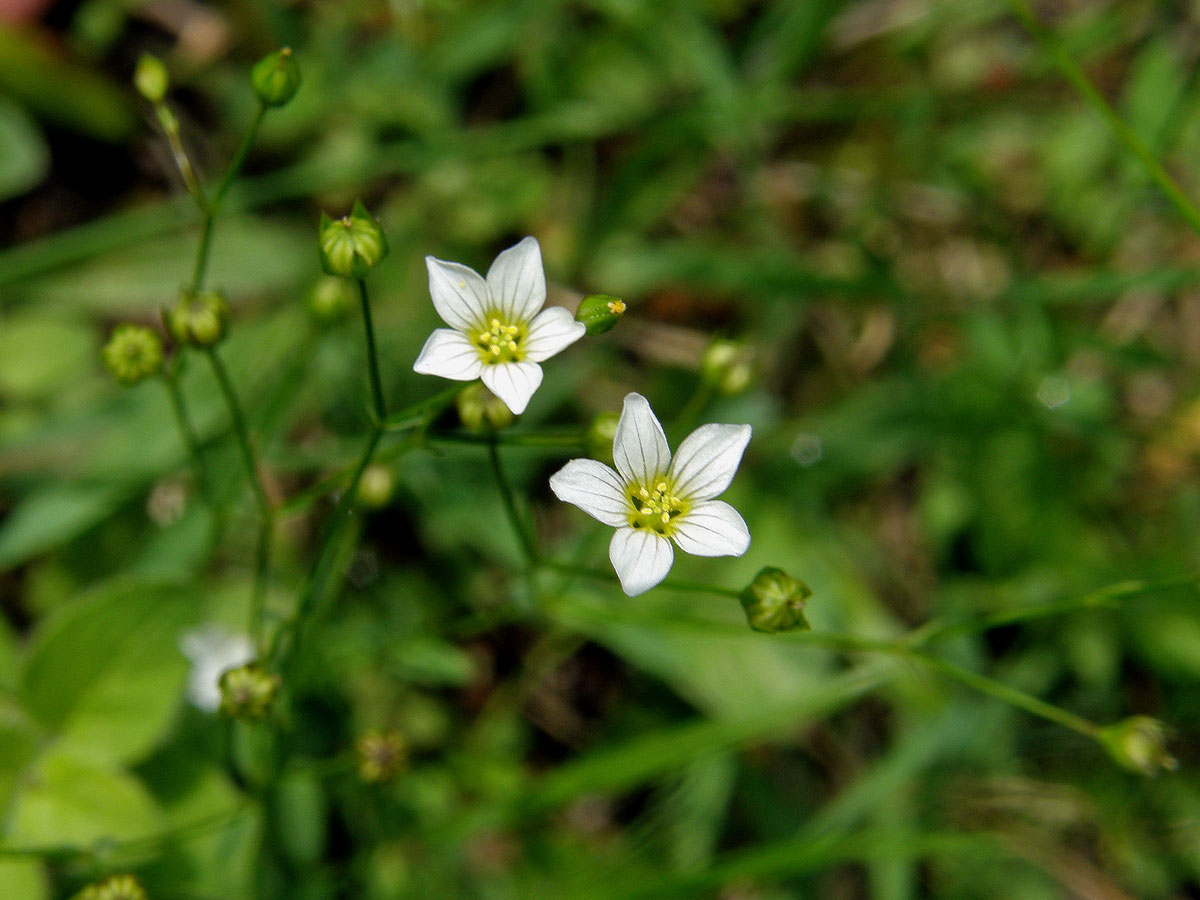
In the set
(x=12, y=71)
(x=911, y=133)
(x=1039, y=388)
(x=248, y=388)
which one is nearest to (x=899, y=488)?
(x=1039, y=388)

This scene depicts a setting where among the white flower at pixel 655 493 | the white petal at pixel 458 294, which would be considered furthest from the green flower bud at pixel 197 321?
the white flower at pixel 655 493

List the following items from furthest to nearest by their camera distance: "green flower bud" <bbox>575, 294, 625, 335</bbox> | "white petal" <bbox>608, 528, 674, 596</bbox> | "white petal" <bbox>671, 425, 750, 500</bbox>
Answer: "white petal" <bbox>671, 425, 750, 500</bbox> → "green flower bud" <bbox>575, 294, 625, 335</bbox> → "white petal" <bbox>608, 528, 674, 596</bbox>

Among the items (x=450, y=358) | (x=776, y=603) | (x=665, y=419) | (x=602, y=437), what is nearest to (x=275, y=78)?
(x=450, y=358)

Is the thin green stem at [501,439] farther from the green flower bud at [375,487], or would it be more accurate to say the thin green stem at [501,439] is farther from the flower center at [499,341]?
the green flower bud at [375,487]

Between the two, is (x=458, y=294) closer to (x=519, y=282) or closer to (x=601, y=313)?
(x=519, y=282)

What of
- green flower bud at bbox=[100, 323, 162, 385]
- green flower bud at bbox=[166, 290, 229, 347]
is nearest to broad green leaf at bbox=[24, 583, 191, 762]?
green flower bud at bbox=[100, 323, 162, 385]

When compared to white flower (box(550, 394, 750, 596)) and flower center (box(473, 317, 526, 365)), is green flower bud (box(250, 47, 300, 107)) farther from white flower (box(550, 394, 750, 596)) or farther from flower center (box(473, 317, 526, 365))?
white flower (box(550, 394, 750, 596))
